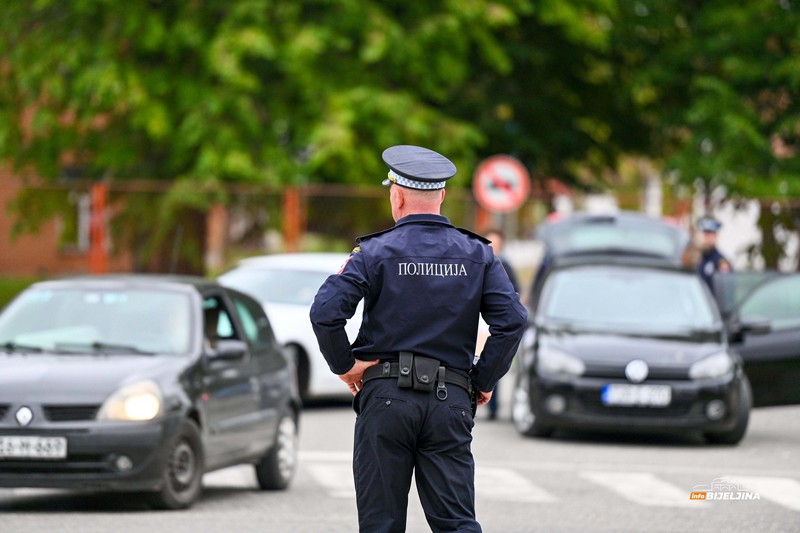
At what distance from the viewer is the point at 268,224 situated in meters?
26.6

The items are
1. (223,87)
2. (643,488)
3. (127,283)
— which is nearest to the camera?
(127,283)

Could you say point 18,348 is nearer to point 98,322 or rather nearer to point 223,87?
point 98,322

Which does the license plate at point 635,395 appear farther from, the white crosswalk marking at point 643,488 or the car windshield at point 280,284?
the car windshield at point 280,284

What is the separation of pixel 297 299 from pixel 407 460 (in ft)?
41.0

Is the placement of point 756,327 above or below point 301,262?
below

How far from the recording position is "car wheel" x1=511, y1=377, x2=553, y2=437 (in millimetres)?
15250

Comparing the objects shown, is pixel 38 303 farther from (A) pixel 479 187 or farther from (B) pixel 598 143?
(B) pixel 598 143

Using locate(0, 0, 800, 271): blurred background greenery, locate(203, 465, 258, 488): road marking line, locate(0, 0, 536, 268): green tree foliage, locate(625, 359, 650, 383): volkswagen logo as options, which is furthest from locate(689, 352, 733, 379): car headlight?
locate(0, 0, 536, 268): green tree foliage

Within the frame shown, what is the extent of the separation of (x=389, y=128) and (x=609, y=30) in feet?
21.0

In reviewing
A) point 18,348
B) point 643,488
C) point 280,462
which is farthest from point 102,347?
point 643,488

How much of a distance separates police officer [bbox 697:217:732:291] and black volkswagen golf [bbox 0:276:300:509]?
Answer: 270 inches

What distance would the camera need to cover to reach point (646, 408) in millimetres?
14703

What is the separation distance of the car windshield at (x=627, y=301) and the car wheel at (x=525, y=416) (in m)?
0.72

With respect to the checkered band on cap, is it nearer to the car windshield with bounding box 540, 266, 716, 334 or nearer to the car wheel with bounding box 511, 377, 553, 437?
the car wheel with bounding box 511, 377, 553, 437
